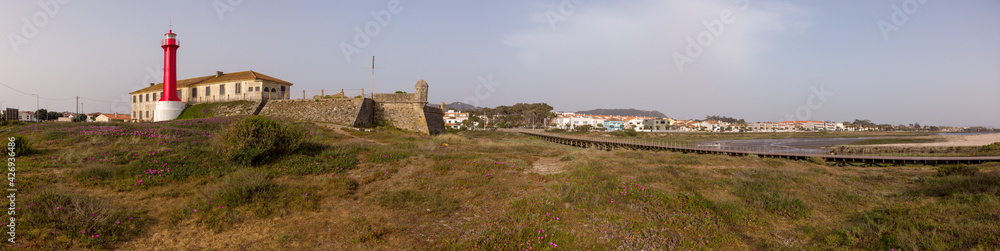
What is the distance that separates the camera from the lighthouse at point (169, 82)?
99.1ft

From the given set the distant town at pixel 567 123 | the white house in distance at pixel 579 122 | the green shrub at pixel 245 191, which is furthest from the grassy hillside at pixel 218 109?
the white house in distance at pixel 579 122

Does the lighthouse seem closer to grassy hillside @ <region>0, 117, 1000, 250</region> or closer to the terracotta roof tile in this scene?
the terracotta roof tile

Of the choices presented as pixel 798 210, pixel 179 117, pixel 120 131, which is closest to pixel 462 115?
pixel 179 117

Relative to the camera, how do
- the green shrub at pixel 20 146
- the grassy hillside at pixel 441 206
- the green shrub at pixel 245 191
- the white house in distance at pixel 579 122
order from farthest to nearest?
the white house in distance at pixel 579 122
the green shrub at pixel 20 146
the green shrub at pixel 245 191
the grassy hillside at pixel 441 206

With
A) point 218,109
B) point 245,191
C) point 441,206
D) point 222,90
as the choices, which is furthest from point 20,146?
point 222,90

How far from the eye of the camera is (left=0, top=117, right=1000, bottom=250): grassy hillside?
22.0ft

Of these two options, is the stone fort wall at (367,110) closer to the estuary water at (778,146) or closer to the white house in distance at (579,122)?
the estuary water at (778,146)

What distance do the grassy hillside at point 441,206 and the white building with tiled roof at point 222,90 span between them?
2036 cm

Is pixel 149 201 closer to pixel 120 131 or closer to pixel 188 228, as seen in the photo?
pixel 188 228

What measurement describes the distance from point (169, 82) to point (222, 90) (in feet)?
13.2

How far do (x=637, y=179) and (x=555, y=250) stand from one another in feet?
21.2

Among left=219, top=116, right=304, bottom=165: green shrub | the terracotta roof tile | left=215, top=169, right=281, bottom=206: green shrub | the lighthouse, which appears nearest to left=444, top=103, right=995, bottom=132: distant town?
the terracotta roof tile

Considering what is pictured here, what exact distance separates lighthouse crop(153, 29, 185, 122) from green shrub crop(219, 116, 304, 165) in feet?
81.4

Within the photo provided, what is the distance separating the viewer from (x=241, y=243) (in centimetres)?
666
